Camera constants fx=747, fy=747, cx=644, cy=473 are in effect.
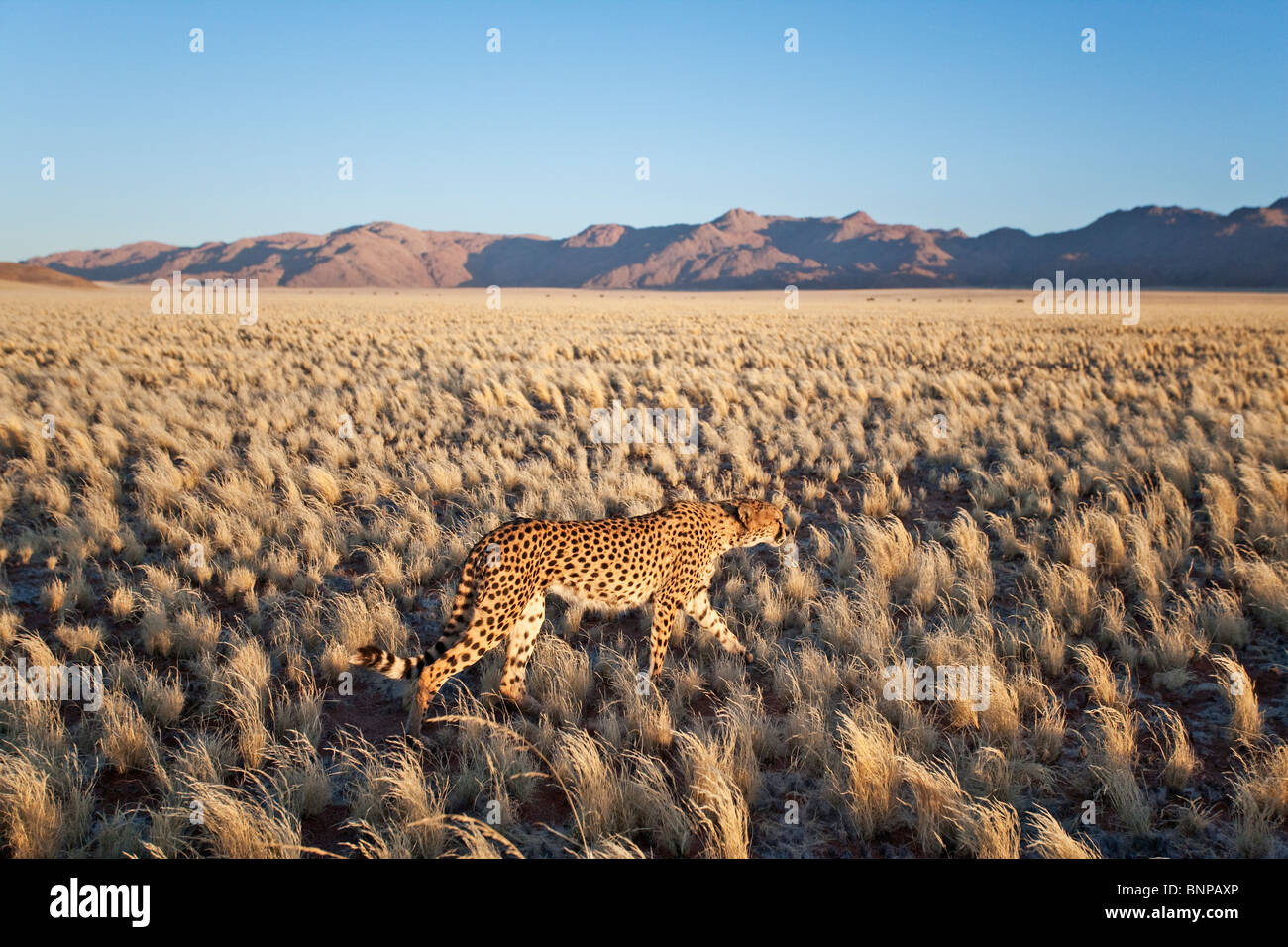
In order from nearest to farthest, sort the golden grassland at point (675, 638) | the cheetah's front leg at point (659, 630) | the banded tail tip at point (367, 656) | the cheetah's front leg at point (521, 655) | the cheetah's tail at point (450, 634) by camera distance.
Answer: the golden grassland at point (675, 638) < the banded tail tip at point (367, 656) < the cheetah's tail at point (450, 634) < the cheetah's front leg at point (521, 655) < the cheetah's front leg at point (659, 630)

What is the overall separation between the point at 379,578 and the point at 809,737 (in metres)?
4.00

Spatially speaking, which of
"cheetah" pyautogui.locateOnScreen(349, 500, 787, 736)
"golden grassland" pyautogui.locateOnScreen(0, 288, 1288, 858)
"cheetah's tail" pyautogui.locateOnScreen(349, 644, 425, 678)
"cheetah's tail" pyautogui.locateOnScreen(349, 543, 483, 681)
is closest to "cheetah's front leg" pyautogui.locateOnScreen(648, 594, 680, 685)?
"cheetah" pyautogui.locateOnScreen(349, 500, 787, 736)

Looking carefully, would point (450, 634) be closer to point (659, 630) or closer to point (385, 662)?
point (385, 662)

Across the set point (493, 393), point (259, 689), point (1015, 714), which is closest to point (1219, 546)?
point (1015, 714)

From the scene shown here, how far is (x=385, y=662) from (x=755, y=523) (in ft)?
8.85

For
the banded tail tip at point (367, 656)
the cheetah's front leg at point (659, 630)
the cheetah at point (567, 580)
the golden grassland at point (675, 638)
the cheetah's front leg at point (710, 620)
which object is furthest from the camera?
the cheetah's front leg at point (710, 620)

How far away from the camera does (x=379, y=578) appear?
6.42 m

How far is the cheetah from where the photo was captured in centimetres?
418

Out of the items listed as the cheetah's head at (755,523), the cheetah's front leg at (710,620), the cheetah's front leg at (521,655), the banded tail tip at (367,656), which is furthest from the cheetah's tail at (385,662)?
the cheetah's head at (755,523)

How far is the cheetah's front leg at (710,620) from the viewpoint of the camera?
16.7 ft

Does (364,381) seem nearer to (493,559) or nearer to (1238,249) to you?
(493,559)

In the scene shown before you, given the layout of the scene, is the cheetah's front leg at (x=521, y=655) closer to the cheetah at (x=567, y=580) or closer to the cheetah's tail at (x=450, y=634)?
the cheetah at (x=567, y=580)

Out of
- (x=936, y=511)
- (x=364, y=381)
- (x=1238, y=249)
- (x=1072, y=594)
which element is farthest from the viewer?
(x=1238, y=249)
